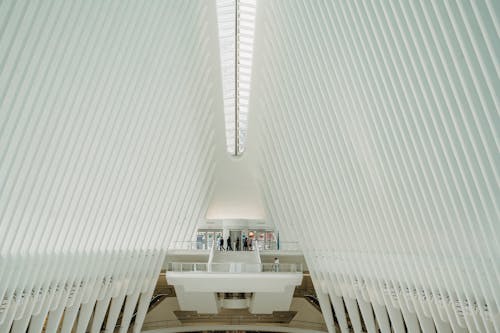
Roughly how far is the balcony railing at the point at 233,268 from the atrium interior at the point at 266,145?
88mm

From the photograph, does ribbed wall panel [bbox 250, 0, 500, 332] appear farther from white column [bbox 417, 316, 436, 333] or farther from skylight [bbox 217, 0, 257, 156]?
skylight [bbox 217, 0, 257, 156]

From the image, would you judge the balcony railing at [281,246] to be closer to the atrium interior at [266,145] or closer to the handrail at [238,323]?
the atrium interior at [266,145]

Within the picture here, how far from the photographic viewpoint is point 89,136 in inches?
491

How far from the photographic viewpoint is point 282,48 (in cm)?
1664

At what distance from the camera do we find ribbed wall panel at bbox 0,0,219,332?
950 centimetres

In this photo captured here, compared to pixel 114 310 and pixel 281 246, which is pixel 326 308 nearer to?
pixel 281 246

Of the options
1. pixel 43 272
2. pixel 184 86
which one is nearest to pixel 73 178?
pixel 43 272

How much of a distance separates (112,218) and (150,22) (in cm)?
720

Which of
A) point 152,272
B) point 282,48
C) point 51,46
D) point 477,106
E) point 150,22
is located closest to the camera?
point 477,106

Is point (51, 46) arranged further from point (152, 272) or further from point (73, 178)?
point (152, 272)

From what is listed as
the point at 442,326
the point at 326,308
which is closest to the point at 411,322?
the point at 442,326

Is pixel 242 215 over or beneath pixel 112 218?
over

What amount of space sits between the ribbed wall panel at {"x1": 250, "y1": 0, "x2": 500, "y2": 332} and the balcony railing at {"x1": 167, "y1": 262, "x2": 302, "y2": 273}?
2323 millimetres

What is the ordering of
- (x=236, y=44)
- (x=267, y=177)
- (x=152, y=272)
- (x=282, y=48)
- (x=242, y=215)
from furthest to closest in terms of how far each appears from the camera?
(x=242, y=215), (x=267, y=177), (x=152, y=272), (x=236, y=44), (x=282, y=48)
